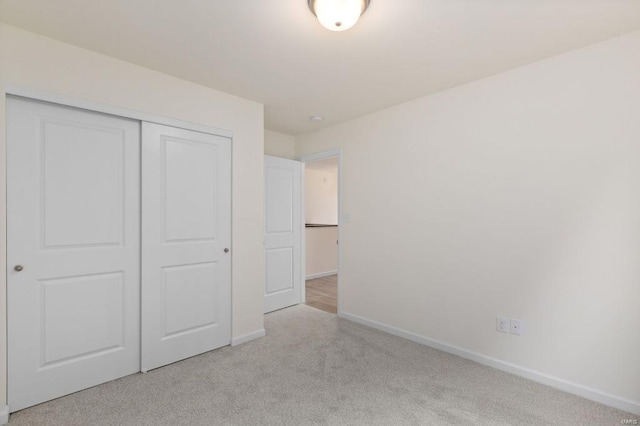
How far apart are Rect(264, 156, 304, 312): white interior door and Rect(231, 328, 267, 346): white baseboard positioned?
27.7 inches

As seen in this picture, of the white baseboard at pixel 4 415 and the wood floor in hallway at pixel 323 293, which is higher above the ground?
the white baseboard at pixel 4 415

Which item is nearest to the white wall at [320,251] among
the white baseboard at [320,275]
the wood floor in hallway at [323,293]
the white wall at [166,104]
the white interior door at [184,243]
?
the white baseboard at [320,275]

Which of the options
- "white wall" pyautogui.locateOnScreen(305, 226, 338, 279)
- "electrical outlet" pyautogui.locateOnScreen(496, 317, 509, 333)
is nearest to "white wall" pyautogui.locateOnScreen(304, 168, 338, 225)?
"white wall" pyautogui.locateOnScreen(305, 226, 338, 279)

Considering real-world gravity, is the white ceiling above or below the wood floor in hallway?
above

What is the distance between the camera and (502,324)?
8.13ft

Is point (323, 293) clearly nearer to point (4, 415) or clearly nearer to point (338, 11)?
point (4, 415)

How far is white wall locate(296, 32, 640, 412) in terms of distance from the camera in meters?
2.00

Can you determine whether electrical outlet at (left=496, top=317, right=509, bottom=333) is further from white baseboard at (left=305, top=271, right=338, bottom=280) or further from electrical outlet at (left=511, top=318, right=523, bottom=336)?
white baseboard at (left=305, top=271, right=338, bottom=280)

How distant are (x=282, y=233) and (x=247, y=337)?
4.73 ft

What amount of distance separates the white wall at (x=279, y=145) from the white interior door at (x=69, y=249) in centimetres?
187

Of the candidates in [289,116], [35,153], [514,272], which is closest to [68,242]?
[35,153]

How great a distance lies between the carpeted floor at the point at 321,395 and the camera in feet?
6.13

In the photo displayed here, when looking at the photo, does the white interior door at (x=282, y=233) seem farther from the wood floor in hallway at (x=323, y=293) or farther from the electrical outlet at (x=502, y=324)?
the electrical outlet at (x=502, y=324)

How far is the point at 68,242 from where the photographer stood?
2117 mm
